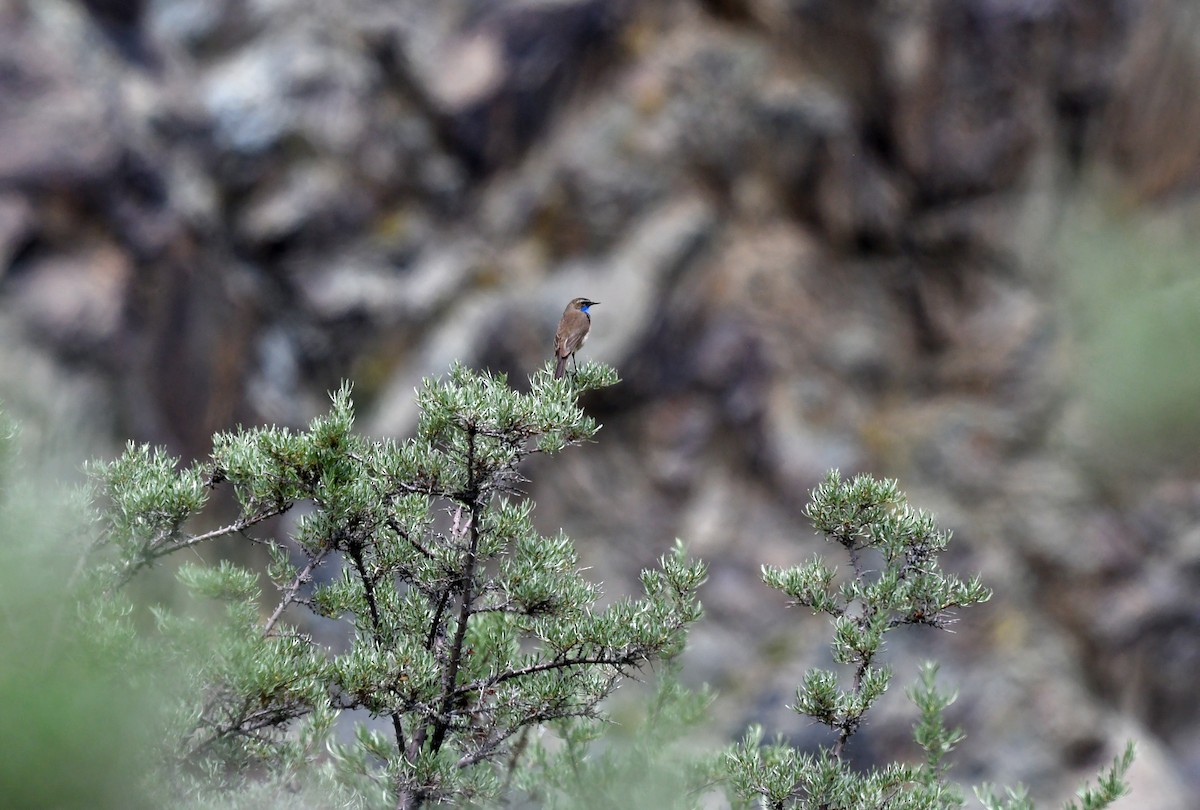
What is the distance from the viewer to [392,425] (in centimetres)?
1159

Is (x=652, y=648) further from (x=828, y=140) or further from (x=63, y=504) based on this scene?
(x=828, y=140)

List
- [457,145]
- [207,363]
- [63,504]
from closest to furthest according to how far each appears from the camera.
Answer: [63,504] → [207,363] → [457,145]

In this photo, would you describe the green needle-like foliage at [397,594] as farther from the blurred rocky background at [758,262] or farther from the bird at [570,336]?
the blurred rocky background at [758,262]

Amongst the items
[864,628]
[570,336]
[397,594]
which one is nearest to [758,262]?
[570,336]

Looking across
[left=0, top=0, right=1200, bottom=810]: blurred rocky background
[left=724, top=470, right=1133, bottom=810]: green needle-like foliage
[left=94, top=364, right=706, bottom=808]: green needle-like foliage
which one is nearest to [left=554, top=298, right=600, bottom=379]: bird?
[left=94, top=364, right=706, bottom=808]: green needle-like foliage

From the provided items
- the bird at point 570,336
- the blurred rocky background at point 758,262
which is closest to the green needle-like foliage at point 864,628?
the bird at point 570,336

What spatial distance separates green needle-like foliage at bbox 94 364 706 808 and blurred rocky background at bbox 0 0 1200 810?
7.52m

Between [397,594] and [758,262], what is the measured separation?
1010 cm

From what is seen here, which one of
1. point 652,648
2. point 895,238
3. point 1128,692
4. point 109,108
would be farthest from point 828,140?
point 652,648

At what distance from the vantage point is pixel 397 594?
353 cm

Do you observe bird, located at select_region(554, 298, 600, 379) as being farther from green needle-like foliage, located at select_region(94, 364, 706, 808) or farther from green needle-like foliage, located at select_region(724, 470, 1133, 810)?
green needle-like foliage, located at select_region(724, 470, 1133, 810)

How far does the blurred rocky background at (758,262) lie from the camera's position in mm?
11266

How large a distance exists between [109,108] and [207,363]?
282cm

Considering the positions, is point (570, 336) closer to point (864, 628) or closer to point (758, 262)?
point (864, 628)
